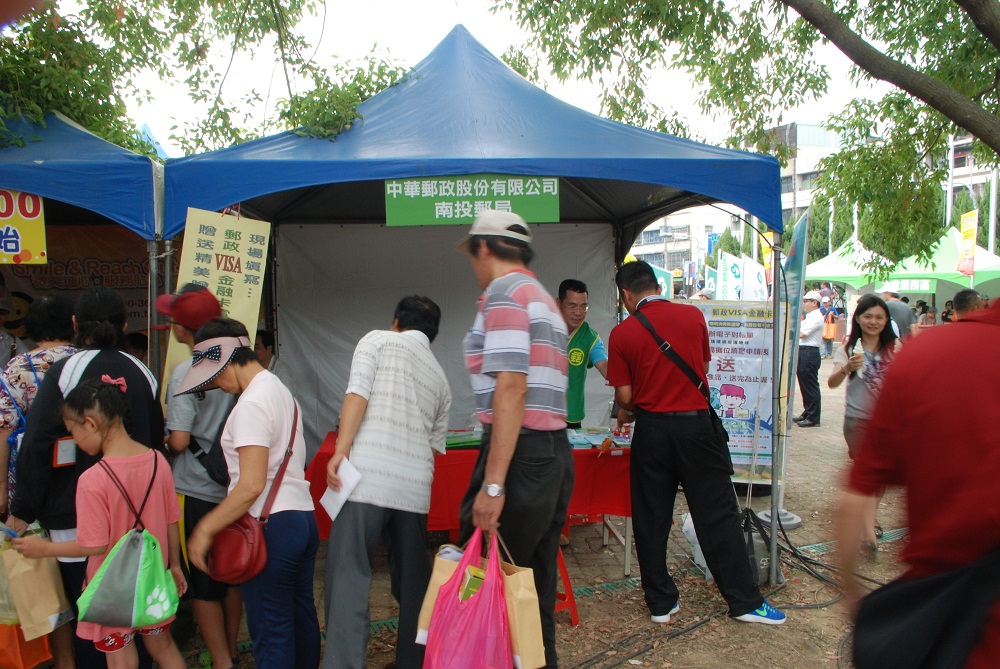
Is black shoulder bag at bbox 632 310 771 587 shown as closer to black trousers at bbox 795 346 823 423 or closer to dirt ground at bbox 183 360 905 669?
dirt ground at bbox 183 360 905 669

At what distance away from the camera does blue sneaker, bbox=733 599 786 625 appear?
3635 millimetres

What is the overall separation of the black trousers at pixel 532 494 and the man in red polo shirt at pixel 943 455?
1163 millimetres

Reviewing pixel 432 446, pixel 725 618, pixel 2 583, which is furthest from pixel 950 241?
pixel 2 583

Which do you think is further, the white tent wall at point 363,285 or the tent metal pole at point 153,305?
the white tent wall at point 363,285

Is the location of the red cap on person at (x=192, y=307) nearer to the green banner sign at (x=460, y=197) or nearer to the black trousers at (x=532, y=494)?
the green banner sign at (x=460, y=197)

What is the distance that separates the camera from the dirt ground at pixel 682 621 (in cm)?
335

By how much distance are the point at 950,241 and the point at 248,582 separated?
20703 mm

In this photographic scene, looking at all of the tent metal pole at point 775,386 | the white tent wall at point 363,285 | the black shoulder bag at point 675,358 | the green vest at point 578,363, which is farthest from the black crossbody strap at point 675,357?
the white tent wall at point 363,285

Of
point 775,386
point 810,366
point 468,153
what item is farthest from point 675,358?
point 810,366

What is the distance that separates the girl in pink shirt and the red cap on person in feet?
1.43

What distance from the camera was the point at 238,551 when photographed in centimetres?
245

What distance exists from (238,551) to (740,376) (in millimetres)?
4125

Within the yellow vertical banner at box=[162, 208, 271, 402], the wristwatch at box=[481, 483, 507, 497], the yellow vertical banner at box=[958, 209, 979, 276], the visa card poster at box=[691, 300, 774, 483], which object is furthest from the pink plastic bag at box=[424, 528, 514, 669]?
the yellow vertical banner at box=[958, 209, 979, 276]

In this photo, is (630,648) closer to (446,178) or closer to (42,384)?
(446,178)
